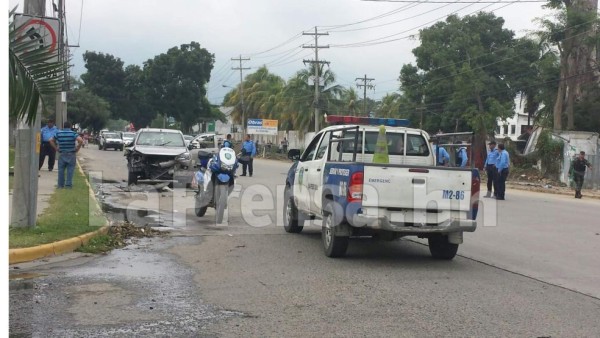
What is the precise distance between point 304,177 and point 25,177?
4.34m

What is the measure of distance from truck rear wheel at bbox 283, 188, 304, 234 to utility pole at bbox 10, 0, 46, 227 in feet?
13.9

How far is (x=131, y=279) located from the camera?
7.53m

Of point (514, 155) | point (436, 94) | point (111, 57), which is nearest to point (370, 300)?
point (514, 155)

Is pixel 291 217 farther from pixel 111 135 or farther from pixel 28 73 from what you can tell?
pixel 111 135

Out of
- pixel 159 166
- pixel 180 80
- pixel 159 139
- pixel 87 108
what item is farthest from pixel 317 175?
pixel 180 80

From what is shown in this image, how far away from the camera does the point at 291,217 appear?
1141 centimetres

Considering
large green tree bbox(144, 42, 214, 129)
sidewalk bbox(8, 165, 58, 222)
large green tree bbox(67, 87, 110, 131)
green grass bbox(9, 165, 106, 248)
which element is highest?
large green tree bbox(144, 42, 214, 129)

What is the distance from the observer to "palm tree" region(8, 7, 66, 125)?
18.9ft

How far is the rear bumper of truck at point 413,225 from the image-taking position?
843cm

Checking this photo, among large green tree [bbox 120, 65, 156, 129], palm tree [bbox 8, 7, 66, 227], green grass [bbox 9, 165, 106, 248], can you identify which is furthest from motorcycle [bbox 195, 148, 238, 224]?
large green tree [bbox 120, 65, 156, 129]

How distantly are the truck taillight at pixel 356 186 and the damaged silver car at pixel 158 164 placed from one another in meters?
11.2

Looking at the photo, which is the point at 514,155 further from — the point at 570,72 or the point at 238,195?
the point at 238,195

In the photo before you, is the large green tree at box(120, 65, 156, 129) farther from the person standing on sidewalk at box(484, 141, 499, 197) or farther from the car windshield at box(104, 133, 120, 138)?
the person standing on sidewalk at box(484, 141, 499, 197)

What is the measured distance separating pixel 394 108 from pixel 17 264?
5387 cm
